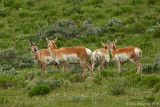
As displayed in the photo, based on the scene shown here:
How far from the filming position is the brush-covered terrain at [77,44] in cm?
1040

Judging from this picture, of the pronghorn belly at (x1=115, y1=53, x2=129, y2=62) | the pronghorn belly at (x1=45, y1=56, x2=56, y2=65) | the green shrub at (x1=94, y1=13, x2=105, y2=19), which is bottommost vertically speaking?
the pronghorn belly at (x1=45, y1=56, x2=56, y2=65)

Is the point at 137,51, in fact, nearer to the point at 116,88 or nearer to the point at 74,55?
the point at 74,55

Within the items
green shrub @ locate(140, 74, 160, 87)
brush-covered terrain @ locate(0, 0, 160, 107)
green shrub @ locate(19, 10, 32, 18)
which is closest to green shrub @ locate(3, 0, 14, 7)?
brush-covered terrain @ locate(0, 0, 160, 107)

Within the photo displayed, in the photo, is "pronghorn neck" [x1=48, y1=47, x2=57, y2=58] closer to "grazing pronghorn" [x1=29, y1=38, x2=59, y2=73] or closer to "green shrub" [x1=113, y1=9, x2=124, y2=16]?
"grazing pronghorn" [x1=29, y1=38, x2=59, y2=73]

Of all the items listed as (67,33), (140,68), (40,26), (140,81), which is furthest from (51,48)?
(40,26)

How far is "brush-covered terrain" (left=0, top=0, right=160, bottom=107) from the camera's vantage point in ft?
34.1

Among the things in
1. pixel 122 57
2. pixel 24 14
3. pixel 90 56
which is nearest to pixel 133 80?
pixel 122 57

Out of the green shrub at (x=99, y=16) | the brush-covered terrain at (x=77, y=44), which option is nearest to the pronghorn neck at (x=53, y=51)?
the brush-covered terrain at (x=77, y=44)

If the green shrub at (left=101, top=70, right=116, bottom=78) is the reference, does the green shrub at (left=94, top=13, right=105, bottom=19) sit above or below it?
above

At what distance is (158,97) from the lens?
977cm

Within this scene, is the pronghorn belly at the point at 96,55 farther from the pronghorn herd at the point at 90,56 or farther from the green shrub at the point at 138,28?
the green shrub at the point at 138,28

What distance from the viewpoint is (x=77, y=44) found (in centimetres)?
2153

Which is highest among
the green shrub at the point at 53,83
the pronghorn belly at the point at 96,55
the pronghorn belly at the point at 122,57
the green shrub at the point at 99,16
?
the green shrub at the point at 99,16

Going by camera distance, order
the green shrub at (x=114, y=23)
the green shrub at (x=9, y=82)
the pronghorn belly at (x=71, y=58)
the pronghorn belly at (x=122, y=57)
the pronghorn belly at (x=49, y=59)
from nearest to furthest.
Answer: the green shrub at (x=9, y=82) < the pronghorn belly at (x=71, y=58) < the pronghorn belly at (x=122, y=57) < the pronghorn belly at (x=49, y=59) < the green shrub at (x=114, y=23)
